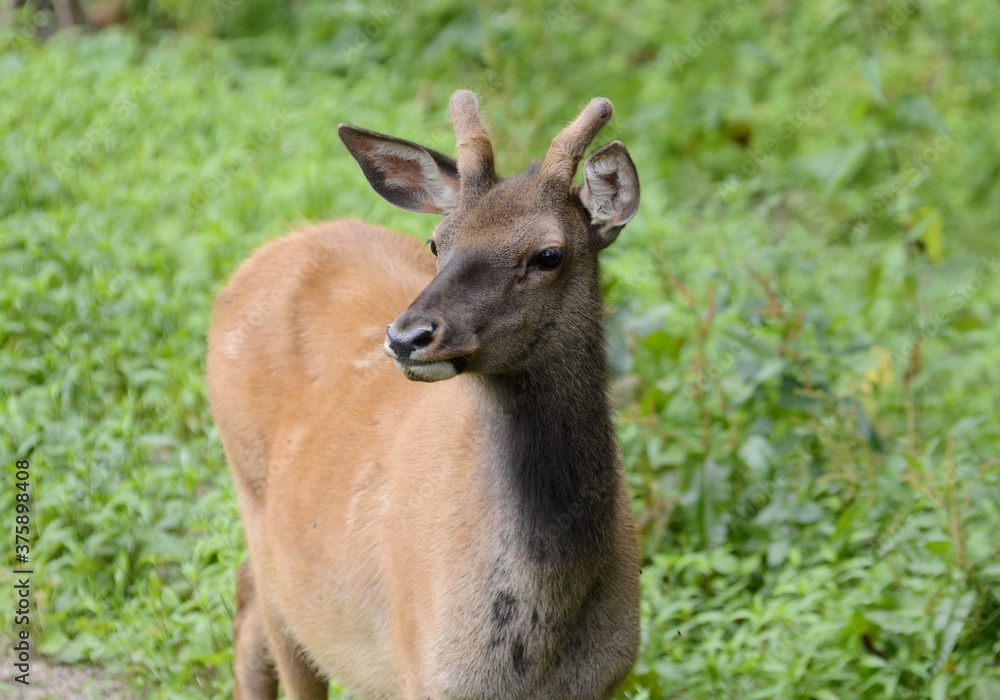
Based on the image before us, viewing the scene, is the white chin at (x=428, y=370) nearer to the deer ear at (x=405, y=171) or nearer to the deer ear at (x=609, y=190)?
the deer ear at (x=609, y=190)

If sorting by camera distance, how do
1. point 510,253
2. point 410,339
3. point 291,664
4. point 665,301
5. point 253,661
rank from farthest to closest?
point 665,301 → point 253,661 → point 291,664 → point 510,253 → point 410,339

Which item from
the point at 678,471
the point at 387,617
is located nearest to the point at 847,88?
the point at 678,471

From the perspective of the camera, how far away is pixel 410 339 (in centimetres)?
341

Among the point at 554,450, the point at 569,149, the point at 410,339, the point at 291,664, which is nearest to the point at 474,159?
the point at 569,149

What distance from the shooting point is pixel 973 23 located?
35.3 feet

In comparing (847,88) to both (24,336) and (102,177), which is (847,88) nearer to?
(102,177)

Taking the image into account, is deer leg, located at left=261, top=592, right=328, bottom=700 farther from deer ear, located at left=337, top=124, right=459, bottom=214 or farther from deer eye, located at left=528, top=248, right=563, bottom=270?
deer eye, located at left=528, top=248, right=563, bottom=270

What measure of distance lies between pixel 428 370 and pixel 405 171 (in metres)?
1.09

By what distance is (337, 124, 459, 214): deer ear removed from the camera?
13.9ft

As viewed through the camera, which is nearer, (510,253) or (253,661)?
(510,253)

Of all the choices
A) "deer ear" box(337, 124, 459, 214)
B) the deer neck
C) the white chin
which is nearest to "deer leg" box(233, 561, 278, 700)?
the deer neck

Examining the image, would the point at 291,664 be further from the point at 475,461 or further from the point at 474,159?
the point at 474,159

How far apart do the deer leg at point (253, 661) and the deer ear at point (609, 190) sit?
2.18 metres

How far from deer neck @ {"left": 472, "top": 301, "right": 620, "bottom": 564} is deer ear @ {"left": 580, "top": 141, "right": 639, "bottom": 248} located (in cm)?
32
